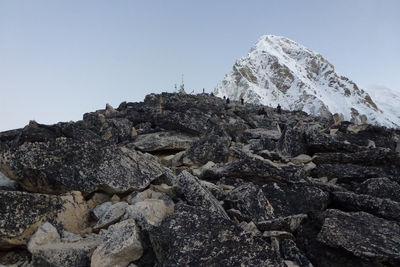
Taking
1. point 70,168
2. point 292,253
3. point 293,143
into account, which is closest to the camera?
point 292,253

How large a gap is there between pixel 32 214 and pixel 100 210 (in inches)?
51.1

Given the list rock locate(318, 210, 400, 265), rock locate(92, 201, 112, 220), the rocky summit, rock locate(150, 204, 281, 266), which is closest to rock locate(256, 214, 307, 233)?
the rocky summit

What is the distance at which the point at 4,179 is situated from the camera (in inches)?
300

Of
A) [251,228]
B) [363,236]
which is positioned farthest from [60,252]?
[363,236]

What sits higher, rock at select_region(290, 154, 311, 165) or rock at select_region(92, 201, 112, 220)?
rock at select_region(290, 154, 311, 165)

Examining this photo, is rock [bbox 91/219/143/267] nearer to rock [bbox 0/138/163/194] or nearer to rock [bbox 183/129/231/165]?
rock [bbox 0/138/163/194]

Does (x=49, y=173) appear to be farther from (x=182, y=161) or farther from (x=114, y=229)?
(x=182, y=161)

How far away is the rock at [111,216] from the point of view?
240 inches

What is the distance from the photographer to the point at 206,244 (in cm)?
488

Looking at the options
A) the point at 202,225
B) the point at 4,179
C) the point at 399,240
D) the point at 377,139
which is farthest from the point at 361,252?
the point at 377,139

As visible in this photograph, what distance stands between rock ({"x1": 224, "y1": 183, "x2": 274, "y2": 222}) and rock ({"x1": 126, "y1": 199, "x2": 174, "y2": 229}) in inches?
55.3

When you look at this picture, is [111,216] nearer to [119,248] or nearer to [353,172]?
[119,248]

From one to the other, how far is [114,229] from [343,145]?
348 inches

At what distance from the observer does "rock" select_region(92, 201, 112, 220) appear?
6574mm
